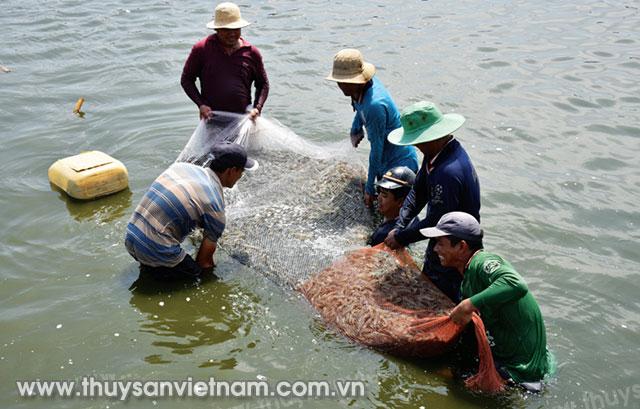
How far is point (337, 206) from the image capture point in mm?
5746

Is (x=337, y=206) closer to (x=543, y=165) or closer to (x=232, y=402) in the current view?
(x=232, y=402)

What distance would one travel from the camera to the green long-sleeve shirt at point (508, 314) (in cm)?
377

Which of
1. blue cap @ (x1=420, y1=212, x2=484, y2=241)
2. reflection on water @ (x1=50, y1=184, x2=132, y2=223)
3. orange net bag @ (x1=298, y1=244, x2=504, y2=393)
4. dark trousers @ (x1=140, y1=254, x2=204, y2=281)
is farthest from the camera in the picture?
reflection on water @ (x1=50, y1=184, x2=132, y2=223)

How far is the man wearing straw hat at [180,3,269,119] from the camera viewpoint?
6.53 m

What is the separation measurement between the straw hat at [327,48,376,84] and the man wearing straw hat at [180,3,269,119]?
4.56ft

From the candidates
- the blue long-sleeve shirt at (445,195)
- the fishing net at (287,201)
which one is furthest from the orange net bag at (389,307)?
the fishing net at (287,201)

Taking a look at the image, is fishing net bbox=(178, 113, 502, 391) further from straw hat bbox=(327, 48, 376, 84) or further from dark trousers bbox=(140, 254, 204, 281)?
straw hat bbox=(327, 48, 376, 84)

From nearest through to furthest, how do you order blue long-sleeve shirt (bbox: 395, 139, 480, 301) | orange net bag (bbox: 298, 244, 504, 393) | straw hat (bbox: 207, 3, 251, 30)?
orange net bag (bbox: 298, 244, 504, 393)
blue long-sleeve shirt (bbox: 395, 139, 480, 301)
straw hat (bbox: 207, 3, 251, 30)

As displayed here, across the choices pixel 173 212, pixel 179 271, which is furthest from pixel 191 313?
pixel 173 212

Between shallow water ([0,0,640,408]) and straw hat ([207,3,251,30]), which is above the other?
straw hat ([207,3,251,30])

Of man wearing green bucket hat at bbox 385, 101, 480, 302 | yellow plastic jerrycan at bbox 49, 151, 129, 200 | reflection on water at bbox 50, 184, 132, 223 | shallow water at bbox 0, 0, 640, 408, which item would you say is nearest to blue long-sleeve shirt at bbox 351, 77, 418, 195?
shallow water at bbox 0, 0, 640, 408

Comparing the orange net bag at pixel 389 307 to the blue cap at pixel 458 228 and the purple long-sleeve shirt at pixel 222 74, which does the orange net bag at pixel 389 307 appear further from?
the purple long-sleeve shirt at pixel 222 74

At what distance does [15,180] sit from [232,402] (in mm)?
4403

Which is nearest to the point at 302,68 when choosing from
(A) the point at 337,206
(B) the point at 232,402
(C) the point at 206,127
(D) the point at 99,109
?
(D) the point at 99,109
